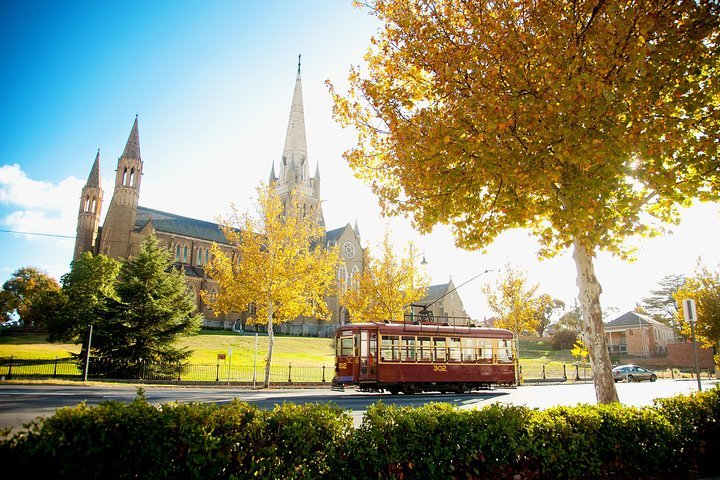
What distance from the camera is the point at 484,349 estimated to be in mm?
24688

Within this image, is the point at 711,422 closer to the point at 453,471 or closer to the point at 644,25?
the point at 453,471

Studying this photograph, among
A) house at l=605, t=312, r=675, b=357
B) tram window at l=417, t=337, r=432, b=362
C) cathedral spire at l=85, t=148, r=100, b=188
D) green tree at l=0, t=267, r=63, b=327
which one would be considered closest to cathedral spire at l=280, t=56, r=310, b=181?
cathedral spire at l=85, t=148, r=100, b=188

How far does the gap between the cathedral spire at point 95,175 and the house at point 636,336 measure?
258 ft

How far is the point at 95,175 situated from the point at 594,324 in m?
74.9

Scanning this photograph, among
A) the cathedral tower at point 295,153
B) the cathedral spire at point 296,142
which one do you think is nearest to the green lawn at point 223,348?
the cathedral tower at point 295,153

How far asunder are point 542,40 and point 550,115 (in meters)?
1.58

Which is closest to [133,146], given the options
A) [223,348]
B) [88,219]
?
[88,219]

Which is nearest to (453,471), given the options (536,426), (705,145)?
(536,426)

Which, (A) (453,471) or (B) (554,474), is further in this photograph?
(B) (554,474)

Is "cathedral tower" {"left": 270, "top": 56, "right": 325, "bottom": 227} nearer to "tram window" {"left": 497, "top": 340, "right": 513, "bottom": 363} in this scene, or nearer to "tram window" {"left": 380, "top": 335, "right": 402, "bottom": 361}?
"tram window" {"left": 497, "top": 340, "right": 513, "bottom": 363}

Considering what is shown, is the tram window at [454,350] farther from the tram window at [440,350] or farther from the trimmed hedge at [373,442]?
the trimmed hedge at [373,442]

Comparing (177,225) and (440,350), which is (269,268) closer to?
(440,350)

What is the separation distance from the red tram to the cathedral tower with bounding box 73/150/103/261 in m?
57.1

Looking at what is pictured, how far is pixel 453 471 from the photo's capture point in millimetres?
6113
